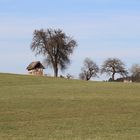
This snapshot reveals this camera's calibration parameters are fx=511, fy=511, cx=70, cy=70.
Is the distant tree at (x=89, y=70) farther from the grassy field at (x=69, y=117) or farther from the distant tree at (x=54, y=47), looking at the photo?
the grassy field at (x=69, y=117)

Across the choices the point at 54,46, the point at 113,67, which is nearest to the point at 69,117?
→ the point at 54,46

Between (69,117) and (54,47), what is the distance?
8637 cm

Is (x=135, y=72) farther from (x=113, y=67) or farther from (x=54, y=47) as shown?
(x=54, y=47)

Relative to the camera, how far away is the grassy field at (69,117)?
17.7 m

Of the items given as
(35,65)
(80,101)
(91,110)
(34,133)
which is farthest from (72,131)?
(35,65)

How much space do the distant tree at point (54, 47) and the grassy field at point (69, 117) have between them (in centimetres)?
6835

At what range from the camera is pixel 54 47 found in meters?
113

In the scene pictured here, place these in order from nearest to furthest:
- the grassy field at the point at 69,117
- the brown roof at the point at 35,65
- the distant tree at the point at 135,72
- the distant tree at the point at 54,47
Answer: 1. the grassy field at the point at 69,117
2. the distant tree at the point at 54,47
3. the brown roof at the point at 35,65
4. the distant tree at the point at 135,72

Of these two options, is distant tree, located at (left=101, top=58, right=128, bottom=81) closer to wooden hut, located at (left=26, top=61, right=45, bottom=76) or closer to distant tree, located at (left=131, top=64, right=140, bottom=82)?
distant tree, located at (left=131, top=64, right=140, bottom=82)

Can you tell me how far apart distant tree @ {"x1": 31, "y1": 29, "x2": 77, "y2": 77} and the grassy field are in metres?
68.3

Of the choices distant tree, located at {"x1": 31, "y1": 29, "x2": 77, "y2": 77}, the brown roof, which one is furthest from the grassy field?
the brown roof

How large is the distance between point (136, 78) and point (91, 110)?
12207 cm

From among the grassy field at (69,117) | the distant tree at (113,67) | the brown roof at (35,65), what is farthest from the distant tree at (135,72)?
the grassy field at (69,117)

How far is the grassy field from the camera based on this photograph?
17.7m
